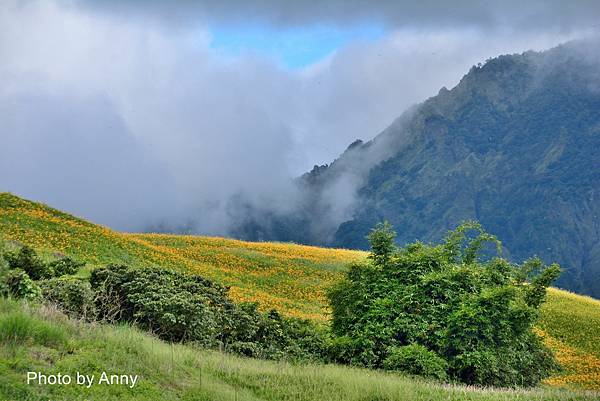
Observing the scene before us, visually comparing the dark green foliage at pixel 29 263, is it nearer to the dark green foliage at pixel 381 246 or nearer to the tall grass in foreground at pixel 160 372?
the tall grass in foreground at pixel 160 372

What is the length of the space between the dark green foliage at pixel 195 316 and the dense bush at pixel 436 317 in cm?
153

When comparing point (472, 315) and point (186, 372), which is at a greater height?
point (472, 315)

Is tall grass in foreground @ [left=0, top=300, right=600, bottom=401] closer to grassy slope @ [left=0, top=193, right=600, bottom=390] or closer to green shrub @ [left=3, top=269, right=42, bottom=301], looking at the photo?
green shrub @ [left=3, top=269, right=42, bottom=301]

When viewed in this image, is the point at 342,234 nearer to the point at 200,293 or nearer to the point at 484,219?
the point at 484,219

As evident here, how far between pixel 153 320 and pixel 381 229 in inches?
324

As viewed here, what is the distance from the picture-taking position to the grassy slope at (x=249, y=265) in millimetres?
29750

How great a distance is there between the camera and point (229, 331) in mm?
16875

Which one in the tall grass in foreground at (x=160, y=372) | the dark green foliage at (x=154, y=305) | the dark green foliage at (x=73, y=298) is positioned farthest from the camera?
the dark green foliage at (x=154, y=305)

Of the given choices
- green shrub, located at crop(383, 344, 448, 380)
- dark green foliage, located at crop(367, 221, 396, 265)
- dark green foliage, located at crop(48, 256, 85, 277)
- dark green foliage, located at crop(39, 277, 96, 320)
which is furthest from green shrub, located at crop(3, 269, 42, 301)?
dark green foliage, located at crop(367, 221, 396, 265)

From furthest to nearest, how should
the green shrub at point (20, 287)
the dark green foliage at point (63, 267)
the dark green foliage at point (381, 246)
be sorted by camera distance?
the dark green foliage at point (381, 246)
the dark green foliage at point (63, 267)
the green shrub at point (20, 287)

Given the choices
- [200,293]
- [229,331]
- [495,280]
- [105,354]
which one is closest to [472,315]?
[495,280]

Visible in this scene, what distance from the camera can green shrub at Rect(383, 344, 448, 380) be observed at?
621 inches

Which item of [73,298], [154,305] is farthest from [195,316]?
[73,298]

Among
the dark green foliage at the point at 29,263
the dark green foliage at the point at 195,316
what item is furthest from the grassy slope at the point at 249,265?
the dark green foliage at the point at 29,263
